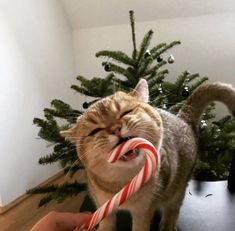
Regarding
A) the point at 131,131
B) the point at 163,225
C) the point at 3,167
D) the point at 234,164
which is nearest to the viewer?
the point at 131,131

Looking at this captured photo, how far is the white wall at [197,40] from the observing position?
1721 millimetres

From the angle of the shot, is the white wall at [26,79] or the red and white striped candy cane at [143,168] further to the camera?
the white wall at [26,79]

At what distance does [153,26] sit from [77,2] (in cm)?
48

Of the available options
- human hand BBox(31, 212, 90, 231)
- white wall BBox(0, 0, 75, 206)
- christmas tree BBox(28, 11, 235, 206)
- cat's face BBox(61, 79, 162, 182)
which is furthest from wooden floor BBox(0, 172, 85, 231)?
cat's face BBox(61, 79, 162, 182)

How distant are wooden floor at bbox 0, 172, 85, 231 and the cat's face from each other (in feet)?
3.21

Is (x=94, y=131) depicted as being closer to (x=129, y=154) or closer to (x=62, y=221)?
(x=129, y=154)

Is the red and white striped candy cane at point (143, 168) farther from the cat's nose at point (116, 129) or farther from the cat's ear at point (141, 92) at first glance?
the cat's ear at point (141, 92)

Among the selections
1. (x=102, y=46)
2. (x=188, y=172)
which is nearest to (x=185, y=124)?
(x=188, y=172)

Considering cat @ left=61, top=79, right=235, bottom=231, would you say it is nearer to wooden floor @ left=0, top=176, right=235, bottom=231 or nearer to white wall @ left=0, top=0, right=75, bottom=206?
wooden floor @ left=0, top=176, right=235, bottom=231

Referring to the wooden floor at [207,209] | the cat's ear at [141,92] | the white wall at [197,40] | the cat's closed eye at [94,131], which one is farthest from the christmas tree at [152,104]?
the white wall at [197,40]

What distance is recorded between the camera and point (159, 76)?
4.05 ft

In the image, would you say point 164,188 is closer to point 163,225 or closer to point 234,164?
point 163,225

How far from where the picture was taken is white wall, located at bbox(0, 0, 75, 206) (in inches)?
66.0

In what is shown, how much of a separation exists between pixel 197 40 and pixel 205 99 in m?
0.98
